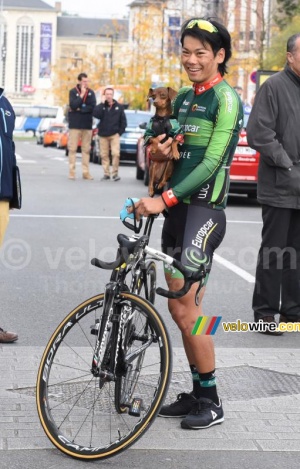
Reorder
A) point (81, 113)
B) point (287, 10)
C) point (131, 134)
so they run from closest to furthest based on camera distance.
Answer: point (81, 113) < point (131, 134) < point (287, 10)

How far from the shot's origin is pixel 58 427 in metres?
5.29

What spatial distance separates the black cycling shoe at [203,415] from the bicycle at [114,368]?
40 centimetres

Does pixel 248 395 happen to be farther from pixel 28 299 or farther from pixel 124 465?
pixel 28 299

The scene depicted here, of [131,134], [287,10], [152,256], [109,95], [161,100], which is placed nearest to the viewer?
[152,256]

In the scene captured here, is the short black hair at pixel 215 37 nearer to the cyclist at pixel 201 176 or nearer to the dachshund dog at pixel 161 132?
the cyclist at pixel 201 176

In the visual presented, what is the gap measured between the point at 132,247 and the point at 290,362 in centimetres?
242

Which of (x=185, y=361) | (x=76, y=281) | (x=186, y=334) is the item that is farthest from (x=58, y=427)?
(x=76, y=281)

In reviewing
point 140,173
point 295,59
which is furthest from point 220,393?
point 140,173

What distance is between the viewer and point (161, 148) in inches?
222

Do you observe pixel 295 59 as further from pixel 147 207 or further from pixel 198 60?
pixel 147 207

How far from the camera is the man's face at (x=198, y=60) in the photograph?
18.7ft

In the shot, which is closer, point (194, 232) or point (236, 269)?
point (194, 232)

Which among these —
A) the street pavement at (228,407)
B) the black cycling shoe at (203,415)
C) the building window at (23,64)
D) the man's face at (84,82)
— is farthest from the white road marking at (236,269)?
the building window at (23,64)

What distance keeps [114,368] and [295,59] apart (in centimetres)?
368
